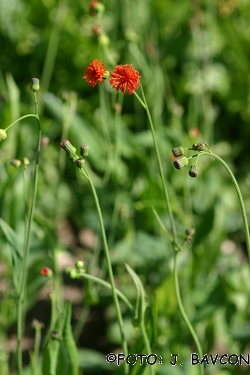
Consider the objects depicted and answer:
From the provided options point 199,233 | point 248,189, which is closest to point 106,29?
point 248,189

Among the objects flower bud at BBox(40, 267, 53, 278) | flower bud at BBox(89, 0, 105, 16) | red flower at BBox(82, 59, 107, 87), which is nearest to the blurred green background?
flower bud at BBox(89, 0, 105, 16)

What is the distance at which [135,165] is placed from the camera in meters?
1.86

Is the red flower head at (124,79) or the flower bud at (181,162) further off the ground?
the red flower head at (124,79)

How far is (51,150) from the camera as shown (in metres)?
2.05

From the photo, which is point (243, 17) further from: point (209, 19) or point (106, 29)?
point (106, 29)

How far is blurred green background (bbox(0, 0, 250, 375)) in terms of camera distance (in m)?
1.46

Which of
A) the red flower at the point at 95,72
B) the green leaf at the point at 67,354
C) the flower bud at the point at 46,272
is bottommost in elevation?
the green leaf at the point at 67,354

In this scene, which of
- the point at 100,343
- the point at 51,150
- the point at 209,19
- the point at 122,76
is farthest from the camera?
the point at 209,19

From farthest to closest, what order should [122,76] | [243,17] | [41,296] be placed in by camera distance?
1. [243,17]
2. [41,296]
3. [122,76]

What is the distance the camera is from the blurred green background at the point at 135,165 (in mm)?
1461

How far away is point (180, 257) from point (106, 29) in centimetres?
106

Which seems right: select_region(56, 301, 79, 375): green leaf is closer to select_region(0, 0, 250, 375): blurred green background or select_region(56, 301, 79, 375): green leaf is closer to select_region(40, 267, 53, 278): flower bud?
select_region(40, 267, 53, 278): flower bud

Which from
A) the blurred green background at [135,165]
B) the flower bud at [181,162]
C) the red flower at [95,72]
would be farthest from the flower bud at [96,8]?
the flower bud at [181,162]

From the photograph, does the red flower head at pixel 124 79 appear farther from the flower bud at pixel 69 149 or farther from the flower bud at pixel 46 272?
the flower bud at pixel 46 272
